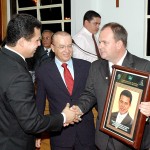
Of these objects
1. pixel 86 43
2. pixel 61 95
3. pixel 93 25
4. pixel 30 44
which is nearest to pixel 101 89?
pixel 61 95

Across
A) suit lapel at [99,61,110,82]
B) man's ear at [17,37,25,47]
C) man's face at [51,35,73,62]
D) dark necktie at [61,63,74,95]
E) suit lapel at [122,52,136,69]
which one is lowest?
dark necktie at [61,63,74,95]

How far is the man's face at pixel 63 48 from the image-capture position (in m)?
2.51

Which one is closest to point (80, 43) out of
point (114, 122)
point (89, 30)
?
point (89, 30)

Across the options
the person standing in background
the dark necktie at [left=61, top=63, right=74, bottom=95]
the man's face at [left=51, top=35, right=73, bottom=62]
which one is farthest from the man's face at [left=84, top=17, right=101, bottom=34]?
the dark necktie at [left=61, top=63, right=74, bottom=95]

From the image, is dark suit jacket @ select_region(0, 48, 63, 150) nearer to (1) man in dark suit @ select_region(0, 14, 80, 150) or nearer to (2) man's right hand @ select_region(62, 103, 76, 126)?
(1) man in dark suit @ select_region(0, 14, 80, 150)

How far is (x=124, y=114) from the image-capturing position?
1.92 meters

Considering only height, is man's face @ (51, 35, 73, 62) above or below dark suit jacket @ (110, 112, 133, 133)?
above

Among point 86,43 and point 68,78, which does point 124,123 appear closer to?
point 68,78

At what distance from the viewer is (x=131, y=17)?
452cm

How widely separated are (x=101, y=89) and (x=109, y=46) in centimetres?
34

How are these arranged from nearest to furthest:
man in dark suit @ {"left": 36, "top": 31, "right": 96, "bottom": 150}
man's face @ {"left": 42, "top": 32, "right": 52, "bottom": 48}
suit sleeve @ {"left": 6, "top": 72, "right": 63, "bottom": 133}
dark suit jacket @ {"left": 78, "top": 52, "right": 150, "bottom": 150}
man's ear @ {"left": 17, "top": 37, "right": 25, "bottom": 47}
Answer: suit sleeve @ {"left": 6, "top": 72, "right": 63, "bottom": 133}
man's ear @ {"left": 17, "top": 37, "right": 25, "bottom": 47}
dark suit jacket @ {"left": 78, "top": 52, "right": 150, "bottom": 150}
man in dark suit @ {"left": 36, "top": 31, "right": 96, "bottom": 150}
man's face @ {"left": 42, "top": 32, "right": 52, "bottom": 48}

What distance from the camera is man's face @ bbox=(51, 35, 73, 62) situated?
8.25 ft

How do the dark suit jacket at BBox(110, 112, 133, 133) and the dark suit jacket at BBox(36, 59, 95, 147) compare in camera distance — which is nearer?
the dark suit jacket at BBox(110, 112, 133, 133)

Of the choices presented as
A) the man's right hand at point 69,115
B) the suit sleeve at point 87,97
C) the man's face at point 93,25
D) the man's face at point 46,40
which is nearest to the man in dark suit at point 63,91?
the suit sleeve at point 87,97
